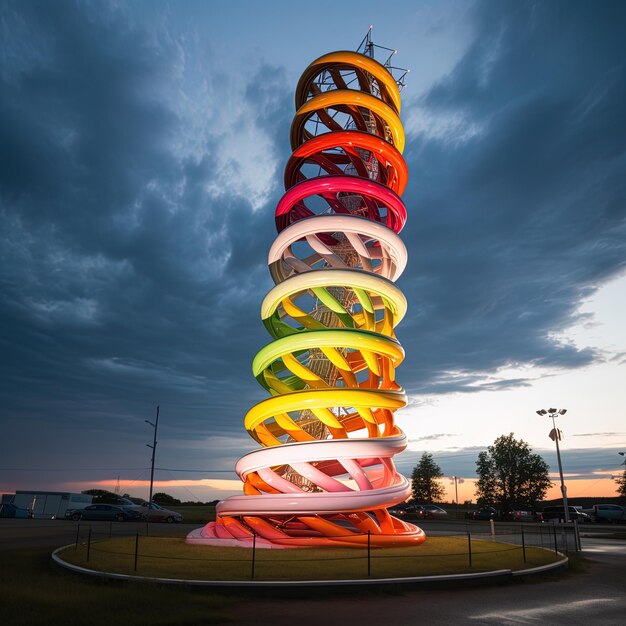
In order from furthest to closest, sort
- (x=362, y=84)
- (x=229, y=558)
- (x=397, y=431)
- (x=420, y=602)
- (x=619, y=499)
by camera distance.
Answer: (x=619, y=499) < (x=362, y=84) < (x=397, y=431) < (x=229, y=558) < (x=420, y=602)

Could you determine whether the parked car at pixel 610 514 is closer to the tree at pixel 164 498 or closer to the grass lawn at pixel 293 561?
the grass lawn at pixel 293 561

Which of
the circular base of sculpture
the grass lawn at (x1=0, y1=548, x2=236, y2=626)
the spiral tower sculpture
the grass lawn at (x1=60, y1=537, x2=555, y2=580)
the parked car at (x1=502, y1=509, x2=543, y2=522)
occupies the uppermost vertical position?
the spiral tower sculpture

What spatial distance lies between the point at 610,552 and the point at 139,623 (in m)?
22.1

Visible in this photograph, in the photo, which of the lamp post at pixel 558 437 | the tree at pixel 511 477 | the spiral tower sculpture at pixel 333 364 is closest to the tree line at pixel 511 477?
the tree at pixel 511 477

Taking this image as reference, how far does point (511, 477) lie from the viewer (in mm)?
71500

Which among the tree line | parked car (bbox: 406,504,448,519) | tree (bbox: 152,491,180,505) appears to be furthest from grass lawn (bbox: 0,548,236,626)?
tree (bbox: 152,491,180,505)

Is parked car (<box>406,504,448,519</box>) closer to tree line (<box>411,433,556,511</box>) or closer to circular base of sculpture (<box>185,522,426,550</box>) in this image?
tree line (<box>411,433,556,511</box>)

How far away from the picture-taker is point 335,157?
99.3ft

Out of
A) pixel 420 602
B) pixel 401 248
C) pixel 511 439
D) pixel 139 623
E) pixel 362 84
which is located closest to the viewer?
pixel 139 623

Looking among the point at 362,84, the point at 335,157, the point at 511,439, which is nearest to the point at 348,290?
the point at 335,157

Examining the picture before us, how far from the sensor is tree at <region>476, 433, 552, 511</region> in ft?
232

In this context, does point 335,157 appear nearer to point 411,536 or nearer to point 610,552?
point 411,536

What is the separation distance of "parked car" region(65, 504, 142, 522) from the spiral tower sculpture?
79.8ft

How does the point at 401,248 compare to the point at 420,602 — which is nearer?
the point at 420,602
